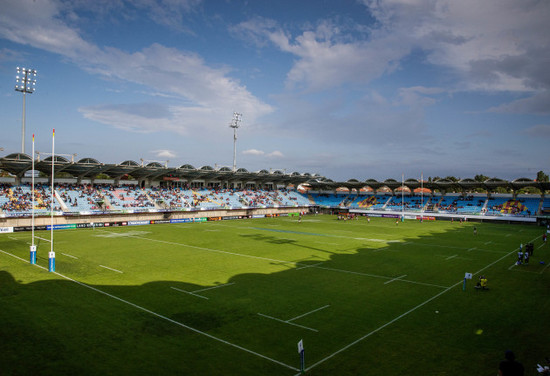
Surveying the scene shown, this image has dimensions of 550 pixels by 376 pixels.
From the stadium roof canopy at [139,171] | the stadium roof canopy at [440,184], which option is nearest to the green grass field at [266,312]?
the stadium roof canopy at [139,171]

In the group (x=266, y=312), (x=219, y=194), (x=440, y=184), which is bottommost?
(x=266, y=312)

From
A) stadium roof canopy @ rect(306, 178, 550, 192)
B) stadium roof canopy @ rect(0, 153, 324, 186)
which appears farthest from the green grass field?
stadium roof canopy @ rect(306, 178, 550, 192)

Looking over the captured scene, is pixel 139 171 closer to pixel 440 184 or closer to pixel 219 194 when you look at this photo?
pixel 219 194

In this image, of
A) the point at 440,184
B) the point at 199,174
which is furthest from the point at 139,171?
the point at 440,184

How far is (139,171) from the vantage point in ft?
217

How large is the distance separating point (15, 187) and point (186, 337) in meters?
54.9

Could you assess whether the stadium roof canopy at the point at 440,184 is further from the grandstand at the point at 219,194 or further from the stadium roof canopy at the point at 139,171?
the stadium roof canopy at the point at 139,171

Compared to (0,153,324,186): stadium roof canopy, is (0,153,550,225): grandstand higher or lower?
lower

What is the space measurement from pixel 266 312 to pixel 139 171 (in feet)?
178

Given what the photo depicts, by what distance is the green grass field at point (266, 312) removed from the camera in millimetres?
13336

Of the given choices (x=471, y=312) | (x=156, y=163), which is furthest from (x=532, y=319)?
(x=156, y=163)

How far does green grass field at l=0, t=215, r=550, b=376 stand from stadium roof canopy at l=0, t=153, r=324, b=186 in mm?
22474

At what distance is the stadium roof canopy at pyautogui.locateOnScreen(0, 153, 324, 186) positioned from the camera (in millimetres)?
53953

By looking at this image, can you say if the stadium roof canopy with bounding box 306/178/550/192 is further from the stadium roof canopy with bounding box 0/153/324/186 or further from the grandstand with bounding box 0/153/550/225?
the stadium roof canopy with bounding box 0/153/324/186
